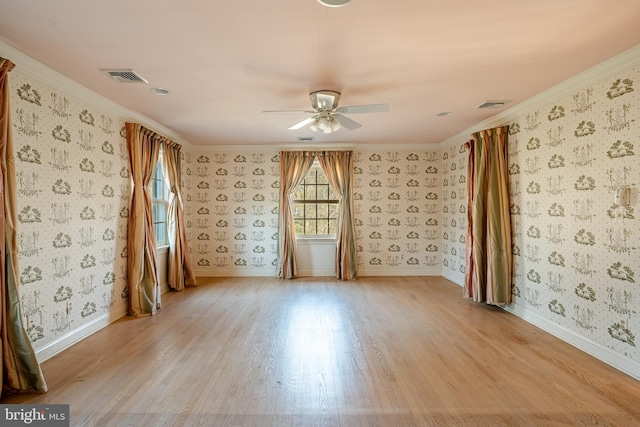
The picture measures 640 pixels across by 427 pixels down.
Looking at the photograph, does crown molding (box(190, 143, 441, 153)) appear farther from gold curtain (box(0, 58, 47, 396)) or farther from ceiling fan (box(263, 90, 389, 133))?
gold curtain (box(0, 58, 47, 396))

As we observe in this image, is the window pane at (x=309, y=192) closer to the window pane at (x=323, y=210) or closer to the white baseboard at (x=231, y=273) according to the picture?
the window pane at (x=323, y=210)

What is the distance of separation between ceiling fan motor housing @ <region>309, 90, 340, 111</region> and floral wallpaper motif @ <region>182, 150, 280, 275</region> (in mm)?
3272

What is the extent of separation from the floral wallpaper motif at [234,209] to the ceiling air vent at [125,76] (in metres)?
3.38

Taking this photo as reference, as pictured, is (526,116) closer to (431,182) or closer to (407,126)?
(407,126)

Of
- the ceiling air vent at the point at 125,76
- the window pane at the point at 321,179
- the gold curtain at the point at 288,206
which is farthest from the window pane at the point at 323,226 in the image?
the ceiling air vent at the point at 125,76

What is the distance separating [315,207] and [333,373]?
423 centimetres

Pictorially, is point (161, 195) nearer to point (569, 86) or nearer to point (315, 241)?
point (315, 241)

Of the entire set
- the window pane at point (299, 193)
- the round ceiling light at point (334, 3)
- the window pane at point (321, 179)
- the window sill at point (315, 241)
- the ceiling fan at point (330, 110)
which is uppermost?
the round ceiling light at point (334, 3)

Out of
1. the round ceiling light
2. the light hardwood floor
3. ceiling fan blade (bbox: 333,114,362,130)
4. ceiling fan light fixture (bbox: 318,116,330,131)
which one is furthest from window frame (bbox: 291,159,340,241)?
the round ceiling light

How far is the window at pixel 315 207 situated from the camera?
664 centimetres

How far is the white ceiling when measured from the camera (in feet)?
6.59

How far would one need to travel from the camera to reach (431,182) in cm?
654

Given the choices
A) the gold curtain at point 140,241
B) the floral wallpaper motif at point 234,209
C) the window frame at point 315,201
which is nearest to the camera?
the gold curtain at point 140,241

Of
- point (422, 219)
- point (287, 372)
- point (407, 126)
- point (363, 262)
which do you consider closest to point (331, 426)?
point (287, 372)
